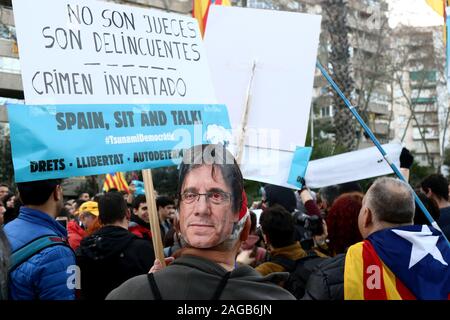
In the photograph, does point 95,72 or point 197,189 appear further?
point 95,72

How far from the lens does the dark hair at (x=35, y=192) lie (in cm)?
327

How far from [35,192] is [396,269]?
1972 mm

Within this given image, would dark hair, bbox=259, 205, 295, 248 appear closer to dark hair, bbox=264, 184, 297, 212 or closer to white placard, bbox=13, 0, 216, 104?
white placard, bbox=13, 0, 216, 104

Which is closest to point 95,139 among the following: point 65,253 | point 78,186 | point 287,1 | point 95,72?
point 95,72

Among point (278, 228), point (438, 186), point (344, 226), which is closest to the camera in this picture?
point (344, 226)

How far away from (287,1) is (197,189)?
23.8 metres

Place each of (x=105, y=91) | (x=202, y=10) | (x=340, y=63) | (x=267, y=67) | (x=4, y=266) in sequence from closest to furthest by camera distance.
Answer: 1. (x=4, y=266)
2. (x=105, y=91)
3. (x=267, y=67)
4. (x=202, y=10)
5. (x=340, y=63)

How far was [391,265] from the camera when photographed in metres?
2.92

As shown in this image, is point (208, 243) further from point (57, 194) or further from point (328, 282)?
point (57, 194)

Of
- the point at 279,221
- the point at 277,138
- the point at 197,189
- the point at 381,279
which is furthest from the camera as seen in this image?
the point at 277,138

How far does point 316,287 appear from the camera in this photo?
2973mm

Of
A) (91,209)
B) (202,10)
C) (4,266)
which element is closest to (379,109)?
(91,209)

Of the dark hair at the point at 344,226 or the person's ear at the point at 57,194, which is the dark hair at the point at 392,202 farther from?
the person's ear at the point at 57,194
